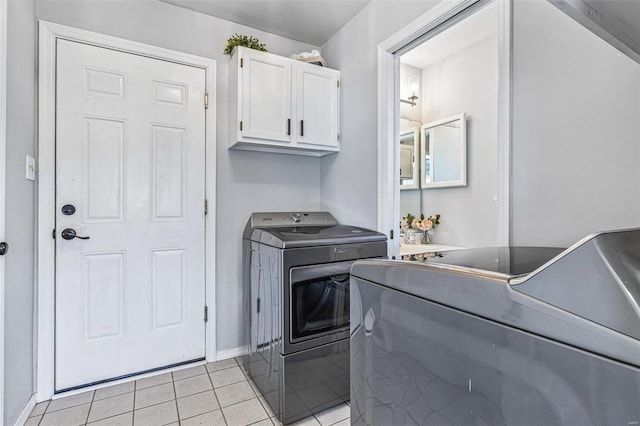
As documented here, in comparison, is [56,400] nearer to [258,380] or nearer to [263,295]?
[258,380]

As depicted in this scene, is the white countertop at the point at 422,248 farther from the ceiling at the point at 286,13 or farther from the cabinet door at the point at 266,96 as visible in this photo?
the ceiling at the point at 286,13

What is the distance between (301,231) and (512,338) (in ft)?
5.56

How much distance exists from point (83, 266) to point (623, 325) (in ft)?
8.04

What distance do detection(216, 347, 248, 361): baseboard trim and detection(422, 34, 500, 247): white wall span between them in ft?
6.12

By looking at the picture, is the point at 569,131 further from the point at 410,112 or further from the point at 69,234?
the point at 69,234

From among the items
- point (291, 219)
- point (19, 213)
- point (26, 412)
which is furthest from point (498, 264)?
point (26, 412)

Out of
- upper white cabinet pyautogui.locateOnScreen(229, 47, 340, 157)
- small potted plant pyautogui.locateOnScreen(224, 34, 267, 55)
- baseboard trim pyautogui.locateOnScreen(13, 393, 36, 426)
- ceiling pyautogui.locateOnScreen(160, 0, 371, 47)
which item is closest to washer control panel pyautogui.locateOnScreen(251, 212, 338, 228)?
upper white cabinet pyautogui.locateOnScreen(229, 47, 340, 157)

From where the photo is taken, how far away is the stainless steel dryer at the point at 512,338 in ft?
1.24

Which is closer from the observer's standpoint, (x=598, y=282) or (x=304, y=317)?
(x=598, y=282)

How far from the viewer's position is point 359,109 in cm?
232

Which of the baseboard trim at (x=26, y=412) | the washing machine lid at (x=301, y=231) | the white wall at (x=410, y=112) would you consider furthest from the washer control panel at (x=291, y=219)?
the baseboard trim at (x=26, y=412)

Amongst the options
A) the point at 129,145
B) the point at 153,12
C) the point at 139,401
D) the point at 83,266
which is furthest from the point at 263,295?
the point at 153,12

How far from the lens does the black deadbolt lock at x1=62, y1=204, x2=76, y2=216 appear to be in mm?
1944

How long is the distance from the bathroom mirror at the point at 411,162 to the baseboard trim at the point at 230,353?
6.54 feet
